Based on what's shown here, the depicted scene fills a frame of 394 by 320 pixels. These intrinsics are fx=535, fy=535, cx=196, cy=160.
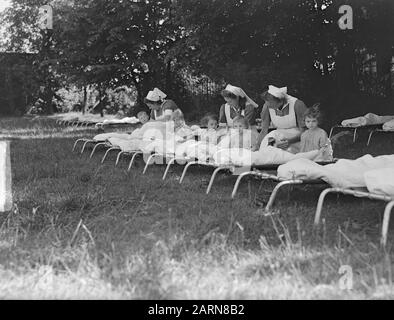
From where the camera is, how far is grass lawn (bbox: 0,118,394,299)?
8.16ft

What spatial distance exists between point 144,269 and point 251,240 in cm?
81

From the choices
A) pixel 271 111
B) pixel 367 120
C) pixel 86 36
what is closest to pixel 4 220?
pixel 271 111

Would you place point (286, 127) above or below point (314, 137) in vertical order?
above

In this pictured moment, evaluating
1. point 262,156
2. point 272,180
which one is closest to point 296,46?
point 262,156

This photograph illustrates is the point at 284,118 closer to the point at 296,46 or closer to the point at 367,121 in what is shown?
the point at 367,121

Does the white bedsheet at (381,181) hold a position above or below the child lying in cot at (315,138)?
below

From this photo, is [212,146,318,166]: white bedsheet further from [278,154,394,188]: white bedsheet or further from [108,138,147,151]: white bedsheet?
[108,138,147,151]: white bedsheet

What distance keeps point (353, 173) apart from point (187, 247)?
1.48m

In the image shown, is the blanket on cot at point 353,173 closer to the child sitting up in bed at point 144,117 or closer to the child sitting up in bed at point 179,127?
the child sitting up in bed at point 179,127

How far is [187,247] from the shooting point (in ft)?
10.1

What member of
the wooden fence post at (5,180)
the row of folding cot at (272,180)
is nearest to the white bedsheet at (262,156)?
the row of folding cot at (272,180)

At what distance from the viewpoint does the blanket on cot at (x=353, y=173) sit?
3.51 meters

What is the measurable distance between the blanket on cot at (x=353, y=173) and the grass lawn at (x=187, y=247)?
0.27 metres

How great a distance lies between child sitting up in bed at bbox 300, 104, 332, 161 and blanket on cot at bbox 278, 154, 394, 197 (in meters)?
1.23
